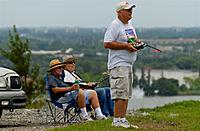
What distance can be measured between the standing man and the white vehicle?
6.12ft

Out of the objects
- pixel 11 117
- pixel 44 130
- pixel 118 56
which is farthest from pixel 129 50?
pixel 11 117

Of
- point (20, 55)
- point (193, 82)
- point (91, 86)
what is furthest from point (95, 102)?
point (193, 82)

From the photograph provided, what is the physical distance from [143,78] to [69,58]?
24408 mm

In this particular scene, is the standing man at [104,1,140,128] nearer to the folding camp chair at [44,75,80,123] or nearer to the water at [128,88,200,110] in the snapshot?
the folding camp chair at [44,75,80,123]

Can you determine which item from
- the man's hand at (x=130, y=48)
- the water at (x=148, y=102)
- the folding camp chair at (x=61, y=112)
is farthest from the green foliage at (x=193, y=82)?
the man's hand at (x=130, y=48)

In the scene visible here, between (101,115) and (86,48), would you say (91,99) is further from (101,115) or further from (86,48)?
(86,48)

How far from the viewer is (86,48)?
76.2m

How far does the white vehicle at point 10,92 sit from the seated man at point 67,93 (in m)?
0.49

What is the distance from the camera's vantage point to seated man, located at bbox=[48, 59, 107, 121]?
9.80 m

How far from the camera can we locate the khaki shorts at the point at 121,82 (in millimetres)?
8250

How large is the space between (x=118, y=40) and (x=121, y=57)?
0.23 metres

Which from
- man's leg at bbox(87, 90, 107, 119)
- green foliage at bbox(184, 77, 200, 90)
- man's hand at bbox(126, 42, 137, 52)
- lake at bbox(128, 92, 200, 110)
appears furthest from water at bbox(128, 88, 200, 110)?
green foliage at bbox(184, 77, 200, 90)

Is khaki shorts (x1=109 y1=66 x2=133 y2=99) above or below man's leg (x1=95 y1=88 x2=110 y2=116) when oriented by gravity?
above

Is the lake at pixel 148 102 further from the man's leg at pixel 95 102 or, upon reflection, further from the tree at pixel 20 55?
the man's leg at pixel 95 102
